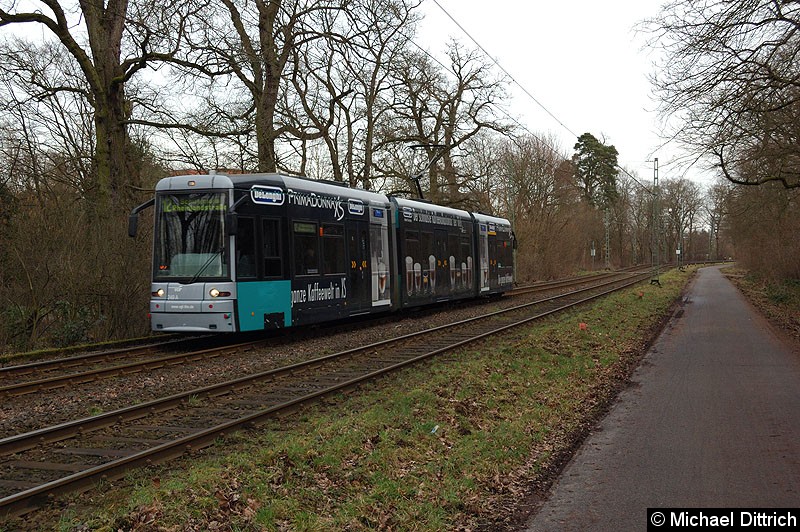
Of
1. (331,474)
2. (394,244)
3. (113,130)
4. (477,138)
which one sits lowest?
(331,474)

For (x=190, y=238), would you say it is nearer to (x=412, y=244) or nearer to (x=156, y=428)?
(x=156, y=428)

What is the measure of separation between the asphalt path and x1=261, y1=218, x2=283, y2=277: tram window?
724 cm

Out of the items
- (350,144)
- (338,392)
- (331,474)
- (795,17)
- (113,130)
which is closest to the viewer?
(331,474)

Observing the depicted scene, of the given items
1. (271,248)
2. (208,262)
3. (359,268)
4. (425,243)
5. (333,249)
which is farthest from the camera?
(425,243)

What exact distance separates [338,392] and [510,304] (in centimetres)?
1695

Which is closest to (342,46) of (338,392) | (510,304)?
(510,304)

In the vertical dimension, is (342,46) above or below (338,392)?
above

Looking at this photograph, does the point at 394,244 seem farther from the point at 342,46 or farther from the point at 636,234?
the point at 636,234

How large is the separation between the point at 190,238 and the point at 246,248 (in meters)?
1.11

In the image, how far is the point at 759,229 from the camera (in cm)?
4053

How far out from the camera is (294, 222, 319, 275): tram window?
14812 mm

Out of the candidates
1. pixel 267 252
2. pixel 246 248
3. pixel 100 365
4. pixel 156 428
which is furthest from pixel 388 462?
pixel 267 252

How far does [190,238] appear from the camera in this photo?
44.5 feet

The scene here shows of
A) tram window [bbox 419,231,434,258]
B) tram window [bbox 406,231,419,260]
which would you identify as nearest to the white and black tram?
tram window [bbox 406,231,419,260]
